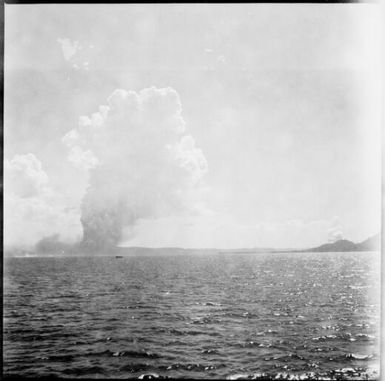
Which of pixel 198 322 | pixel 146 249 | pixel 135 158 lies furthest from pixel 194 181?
pixel 198 322

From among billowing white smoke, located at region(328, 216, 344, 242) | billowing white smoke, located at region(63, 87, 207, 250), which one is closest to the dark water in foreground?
billowing white smoke, located at region(328, 216, 344, 242)

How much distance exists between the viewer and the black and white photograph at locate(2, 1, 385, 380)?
2967mm

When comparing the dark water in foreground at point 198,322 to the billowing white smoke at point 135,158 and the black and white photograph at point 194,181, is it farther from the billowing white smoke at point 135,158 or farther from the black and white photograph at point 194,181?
the billowing white smoke at point 135,158

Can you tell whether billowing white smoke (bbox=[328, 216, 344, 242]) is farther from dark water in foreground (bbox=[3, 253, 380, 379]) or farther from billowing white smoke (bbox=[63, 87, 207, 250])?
billowing white smoke (bbox=[63, 87, 207, 250])

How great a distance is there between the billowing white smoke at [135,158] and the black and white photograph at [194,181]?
13 millimetres

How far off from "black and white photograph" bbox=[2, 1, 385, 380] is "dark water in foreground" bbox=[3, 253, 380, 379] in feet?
0.05

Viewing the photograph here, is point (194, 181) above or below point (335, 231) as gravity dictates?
above

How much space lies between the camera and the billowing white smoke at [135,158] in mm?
3186

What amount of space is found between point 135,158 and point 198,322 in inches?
58.7

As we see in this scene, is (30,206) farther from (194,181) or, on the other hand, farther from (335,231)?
(335,231)

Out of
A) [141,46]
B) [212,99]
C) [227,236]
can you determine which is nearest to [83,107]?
[141,46]

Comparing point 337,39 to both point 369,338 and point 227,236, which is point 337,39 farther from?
point 369,338

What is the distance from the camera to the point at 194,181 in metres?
3.23

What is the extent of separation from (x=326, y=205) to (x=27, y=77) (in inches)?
109
